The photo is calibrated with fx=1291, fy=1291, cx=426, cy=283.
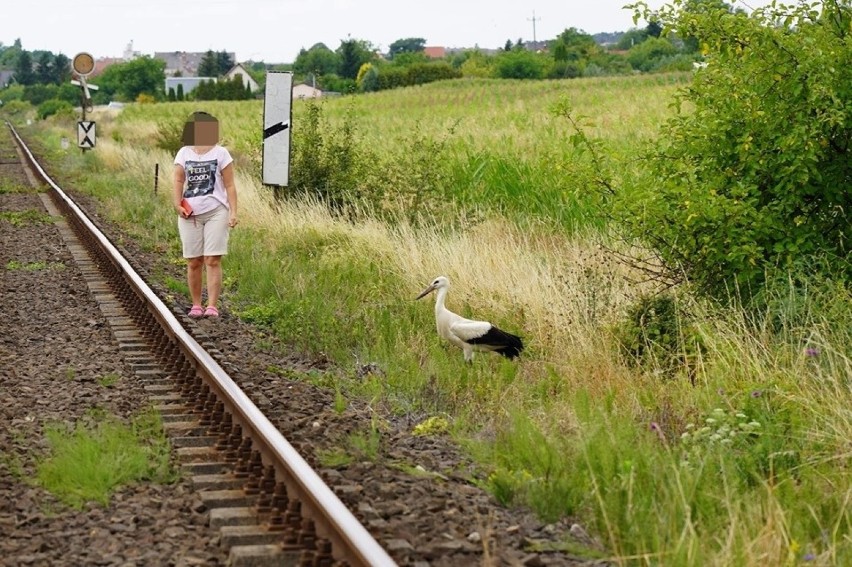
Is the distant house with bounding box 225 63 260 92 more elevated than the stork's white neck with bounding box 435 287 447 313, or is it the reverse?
the stork's white neck with bounding box 435 287 447 313

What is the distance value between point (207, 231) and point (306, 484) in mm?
5973

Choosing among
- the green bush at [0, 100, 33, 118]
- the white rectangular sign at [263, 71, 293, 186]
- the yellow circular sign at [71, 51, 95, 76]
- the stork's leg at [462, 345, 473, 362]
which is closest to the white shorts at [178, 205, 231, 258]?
the stork's leg at [462, 345, 473, 362]

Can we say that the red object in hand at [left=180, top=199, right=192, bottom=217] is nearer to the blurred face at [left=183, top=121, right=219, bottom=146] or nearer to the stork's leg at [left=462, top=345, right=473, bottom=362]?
the blurred face at [left=183, top=121, right=219, bottom=146]

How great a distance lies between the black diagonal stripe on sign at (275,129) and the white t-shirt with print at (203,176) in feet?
20.7

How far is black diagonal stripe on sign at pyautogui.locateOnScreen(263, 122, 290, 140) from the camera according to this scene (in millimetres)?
17266

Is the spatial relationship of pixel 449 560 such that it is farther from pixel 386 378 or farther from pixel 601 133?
pixel 601 133

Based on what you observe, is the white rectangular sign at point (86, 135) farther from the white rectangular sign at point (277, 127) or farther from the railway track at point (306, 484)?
the railway track at point (306, 484)

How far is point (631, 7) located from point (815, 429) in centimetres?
375

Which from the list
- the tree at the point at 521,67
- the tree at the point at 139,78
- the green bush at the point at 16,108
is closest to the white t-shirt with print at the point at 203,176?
the tree at the point at 521,67

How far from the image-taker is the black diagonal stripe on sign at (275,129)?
17266 millimetres

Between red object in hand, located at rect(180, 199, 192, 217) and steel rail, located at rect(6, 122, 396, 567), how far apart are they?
1222 mm

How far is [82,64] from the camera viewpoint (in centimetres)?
3797

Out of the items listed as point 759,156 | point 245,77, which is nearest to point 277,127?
point 759,156

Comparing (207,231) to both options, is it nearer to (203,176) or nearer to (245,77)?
(203,176)
